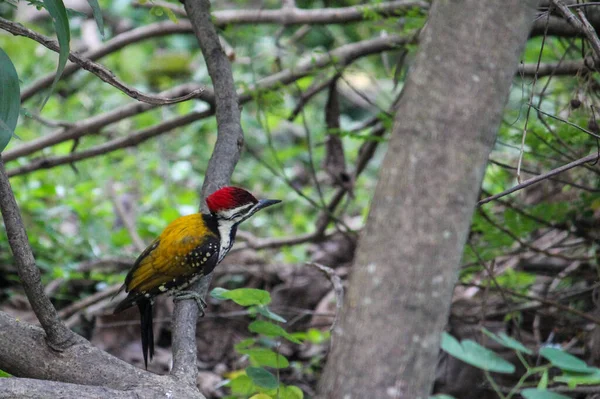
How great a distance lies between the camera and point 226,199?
3.19 metres

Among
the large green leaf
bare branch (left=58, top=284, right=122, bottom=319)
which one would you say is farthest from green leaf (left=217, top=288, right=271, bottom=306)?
bare branch (left=58, top=284, right=122, bottom=319)

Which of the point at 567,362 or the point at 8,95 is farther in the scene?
the point at 567,362

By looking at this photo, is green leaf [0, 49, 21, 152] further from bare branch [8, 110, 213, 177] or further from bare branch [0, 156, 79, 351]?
bare branch [8, 110, 213, 177]

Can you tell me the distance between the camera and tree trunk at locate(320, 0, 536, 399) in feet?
4.45

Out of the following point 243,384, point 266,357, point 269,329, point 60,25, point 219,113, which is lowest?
point 243,384

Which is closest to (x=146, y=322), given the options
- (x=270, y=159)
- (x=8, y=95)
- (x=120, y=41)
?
(x=8, y=95)

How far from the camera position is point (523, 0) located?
1.41m

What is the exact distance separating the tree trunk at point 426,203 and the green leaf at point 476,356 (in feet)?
6.44

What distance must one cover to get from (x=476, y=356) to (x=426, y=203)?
84.7 inches

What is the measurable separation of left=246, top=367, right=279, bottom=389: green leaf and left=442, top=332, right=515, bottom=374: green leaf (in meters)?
0.97

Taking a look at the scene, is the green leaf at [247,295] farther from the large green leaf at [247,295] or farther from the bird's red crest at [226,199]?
the bird's red crest at [226,199]

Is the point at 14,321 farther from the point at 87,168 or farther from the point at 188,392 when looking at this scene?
the point at 87,168

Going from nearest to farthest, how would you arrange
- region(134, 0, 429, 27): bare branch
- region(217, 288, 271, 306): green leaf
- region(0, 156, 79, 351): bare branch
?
1. region(0, 156, 79, 351): bare branch
2. region(217, 288, 271, 306): green leaf
3. region(134, 0, 429, 27): bare branch

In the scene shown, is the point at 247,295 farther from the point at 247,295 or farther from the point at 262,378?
the point at 262,378
